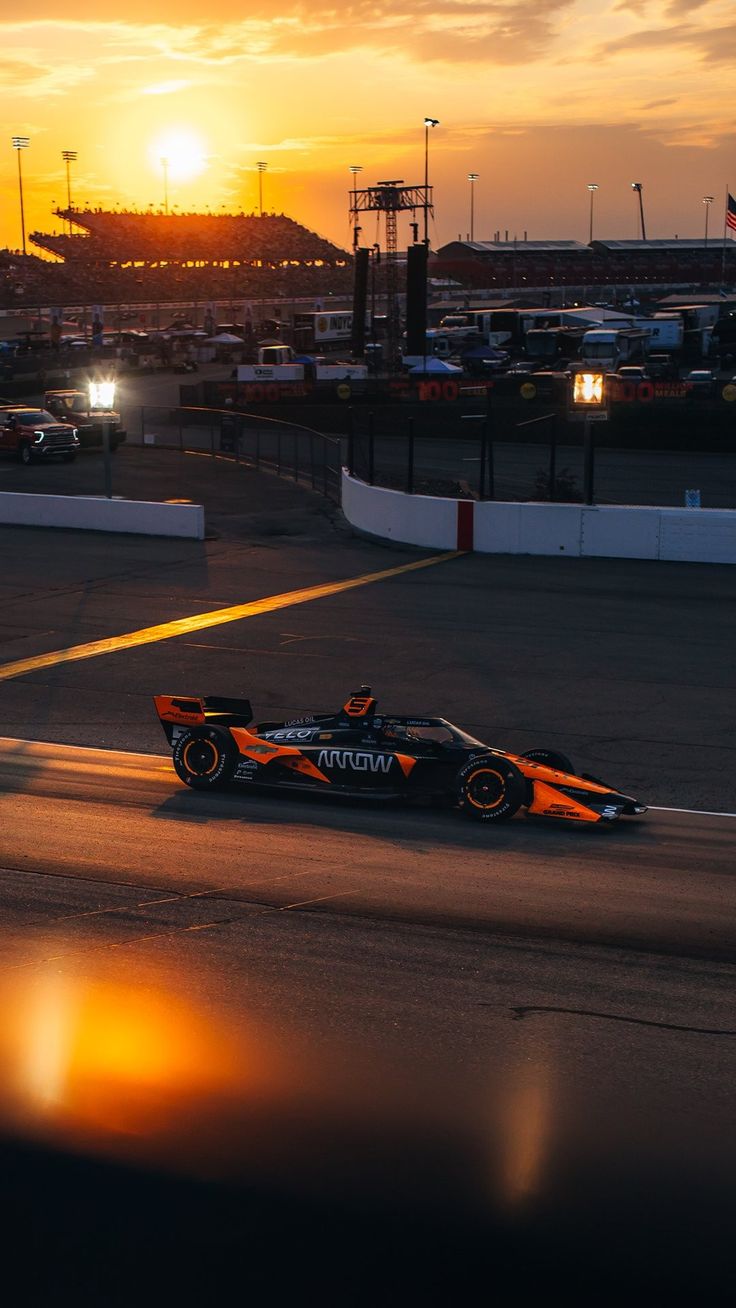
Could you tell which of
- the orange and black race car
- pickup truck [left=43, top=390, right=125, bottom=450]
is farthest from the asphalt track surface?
pickup truck [left=43, top=390, right=125, bottom=450]

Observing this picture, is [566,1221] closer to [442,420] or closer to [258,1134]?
[258,1134]

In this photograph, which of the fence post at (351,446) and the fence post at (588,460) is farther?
the fence post at (351,446)

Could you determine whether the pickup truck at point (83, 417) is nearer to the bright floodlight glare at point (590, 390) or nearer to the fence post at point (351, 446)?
the fence post at point (351, 446)

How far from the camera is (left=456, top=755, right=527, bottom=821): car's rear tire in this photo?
12133 millimetres

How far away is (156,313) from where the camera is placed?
117062 mm

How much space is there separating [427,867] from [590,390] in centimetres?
1720

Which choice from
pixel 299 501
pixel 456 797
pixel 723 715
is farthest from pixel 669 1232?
pixel 299 501

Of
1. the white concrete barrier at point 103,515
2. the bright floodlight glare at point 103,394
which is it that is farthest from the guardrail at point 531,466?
the bright floodlight glare at point 103,394

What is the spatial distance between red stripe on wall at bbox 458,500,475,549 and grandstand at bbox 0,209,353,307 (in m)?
113

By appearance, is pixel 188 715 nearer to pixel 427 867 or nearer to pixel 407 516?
pixel 427 867

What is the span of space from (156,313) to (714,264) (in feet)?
219

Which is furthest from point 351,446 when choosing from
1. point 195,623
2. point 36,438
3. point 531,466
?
point 36,438

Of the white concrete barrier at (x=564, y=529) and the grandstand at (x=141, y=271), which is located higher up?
the grandstand at (x=141, y=271)

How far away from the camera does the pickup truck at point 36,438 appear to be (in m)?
43.7
